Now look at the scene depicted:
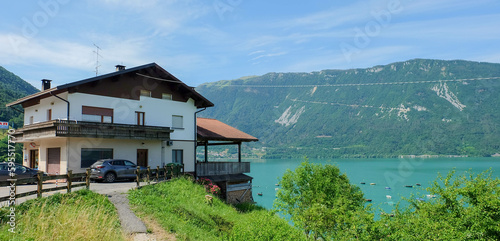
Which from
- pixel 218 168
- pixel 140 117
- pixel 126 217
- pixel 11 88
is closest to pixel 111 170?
pixel 140 117

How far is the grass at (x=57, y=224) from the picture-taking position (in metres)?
8.62

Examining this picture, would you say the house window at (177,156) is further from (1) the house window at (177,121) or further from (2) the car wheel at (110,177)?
(2) the car wheel at (110,177)

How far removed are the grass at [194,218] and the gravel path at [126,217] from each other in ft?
1.19

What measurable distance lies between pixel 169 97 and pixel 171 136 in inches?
124

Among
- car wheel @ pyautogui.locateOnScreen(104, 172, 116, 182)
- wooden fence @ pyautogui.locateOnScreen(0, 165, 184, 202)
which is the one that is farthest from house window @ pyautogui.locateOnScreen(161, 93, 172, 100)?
car wheel @ pyautogui.locateOnScreen(104, 172, 116, 182)

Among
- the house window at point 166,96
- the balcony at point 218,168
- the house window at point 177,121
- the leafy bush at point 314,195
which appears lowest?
the leafy bush at point 314,195

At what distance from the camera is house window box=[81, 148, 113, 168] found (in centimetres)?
2341

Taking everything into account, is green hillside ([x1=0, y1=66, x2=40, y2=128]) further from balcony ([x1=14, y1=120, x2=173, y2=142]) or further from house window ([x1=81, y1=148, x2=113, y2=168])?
house window ([x1=81, y1=148, x2=113, y2=168])

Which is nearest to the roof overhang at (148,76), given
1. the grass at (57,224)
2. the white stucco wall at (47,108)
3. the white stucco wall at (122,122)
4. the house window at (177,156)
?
the white stucco wall at (47,108)

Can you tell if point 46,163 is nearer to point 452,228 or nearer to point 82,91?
point 82,91

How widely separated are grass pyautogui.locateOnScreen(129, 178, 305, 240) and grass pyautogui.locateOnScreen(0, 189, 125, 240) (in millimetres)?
1955

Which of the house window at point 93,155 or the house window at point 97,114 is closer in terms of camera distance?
the house window at point 93,155

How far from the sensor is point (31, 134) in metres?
23.9

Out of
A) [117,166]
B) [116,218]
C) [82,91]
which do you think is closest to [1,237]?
[116,218]
